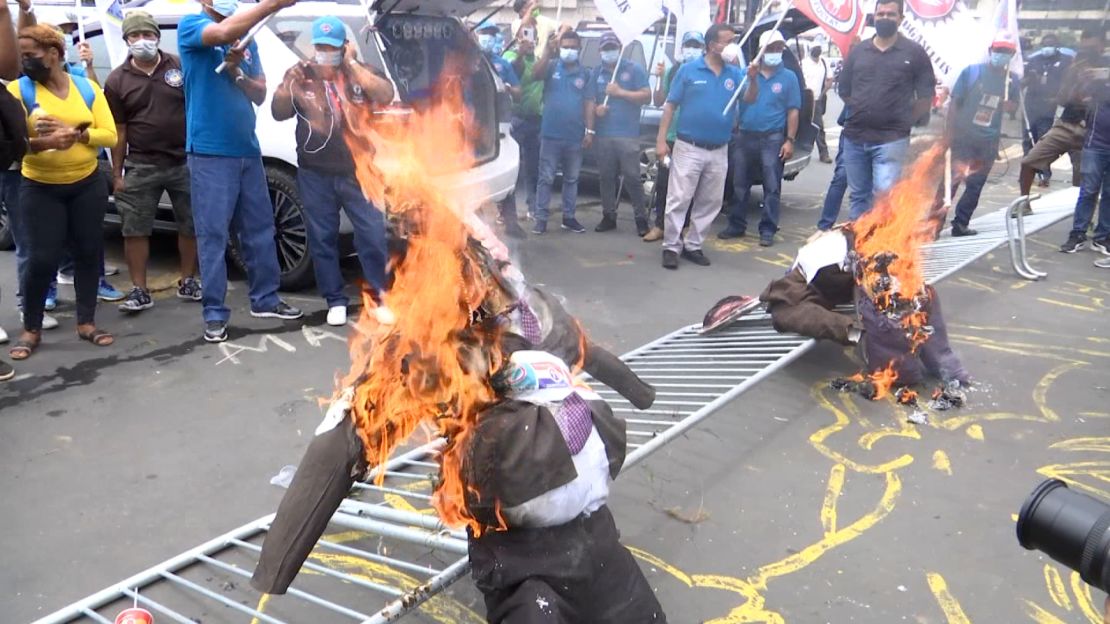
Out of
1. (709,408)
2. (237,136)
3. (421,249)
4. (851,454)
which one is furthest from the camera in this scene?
(237,136)

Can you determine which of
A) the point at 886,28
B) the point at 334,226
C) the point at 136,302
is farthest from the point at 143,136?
the point at 886,28

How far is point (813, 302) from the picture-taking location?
4.73 m

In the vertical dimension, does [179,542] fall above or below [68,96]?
below

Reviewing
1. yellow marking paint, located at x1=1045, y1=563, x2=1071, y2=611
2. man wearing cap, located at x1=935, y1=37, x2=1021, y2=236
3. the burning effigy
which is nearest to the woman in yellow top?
the burning effigy

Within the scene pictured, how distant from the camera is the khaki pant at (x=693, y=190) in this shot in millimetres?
7184

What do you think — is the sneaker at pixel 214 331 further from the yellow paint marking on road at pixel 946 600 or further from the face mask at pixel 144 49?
the yellow paint marking on road at pixel 946 600

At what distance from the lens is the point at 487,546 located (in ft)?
7.52

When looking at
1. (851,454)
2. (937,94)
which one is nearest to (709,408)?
(851,454)

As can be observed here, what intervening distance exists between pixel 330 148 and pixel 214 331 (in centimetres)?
130

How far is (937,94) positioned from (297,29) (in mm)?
5180

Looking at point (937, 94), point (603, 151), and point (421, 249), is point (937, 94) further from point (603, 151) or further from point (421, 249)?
point (421, 249)

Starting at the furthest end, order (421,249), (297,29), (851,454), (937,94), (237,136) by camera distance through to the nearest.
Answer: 1. (937,94)
2. (297,29)
3. (237,136)
4. (851,454)
5. (421,249)

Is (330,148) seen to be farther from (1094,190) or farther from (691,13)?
(1094,190)

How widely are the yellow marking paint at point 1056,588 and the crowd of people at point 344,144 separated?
3117mm
